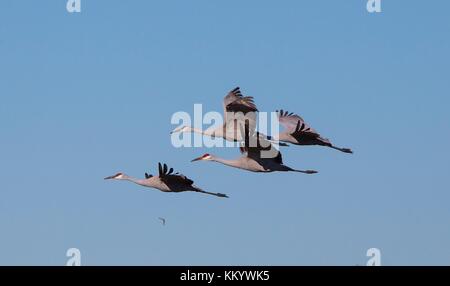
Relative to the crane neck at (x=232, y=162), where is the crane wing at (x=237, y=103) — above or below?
above

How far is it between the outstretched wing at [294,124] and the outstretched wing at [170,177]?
3685mm

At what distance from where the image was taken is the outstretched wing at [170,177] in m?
52.9

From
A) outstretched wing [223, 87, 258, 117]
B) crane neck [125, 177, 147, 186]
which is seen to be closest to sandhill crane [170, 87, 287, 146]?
outstretched wing [223, 87, 258, 117]

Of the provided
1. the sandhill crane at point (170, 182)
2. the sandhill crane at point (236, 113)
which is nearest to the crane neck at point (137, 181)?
the sandhill crane at point (170, 182)

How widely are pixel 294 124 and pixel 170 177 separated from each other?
4.99 metres

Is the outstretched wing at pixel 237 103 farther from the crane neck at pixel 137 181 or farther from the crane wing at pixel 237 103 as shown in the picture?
the crane neck at pixel 137 181

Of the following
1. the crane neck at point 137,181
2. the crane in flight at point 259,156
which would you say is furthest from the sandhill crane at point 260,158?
the crane neck at point 137,181

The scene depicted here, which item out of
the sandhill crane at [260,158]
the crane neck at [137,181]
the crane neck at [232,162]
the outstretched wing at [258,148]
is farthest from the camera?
the crane neck at [137,181]

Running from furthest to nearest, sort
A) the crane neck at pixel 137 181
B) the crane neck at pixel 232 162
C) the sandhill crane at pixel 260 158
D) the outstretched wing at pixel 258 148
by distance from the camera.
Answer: the crane neck at pixel 137 181, the crane neck at pixel 232 162, the sandhill crane at pixel 260 158, the outstretched wing at pixel 258 148

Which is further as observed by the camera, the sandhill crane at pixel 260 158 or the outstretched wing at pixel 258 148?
the sandhill crane at pixel 260 158
